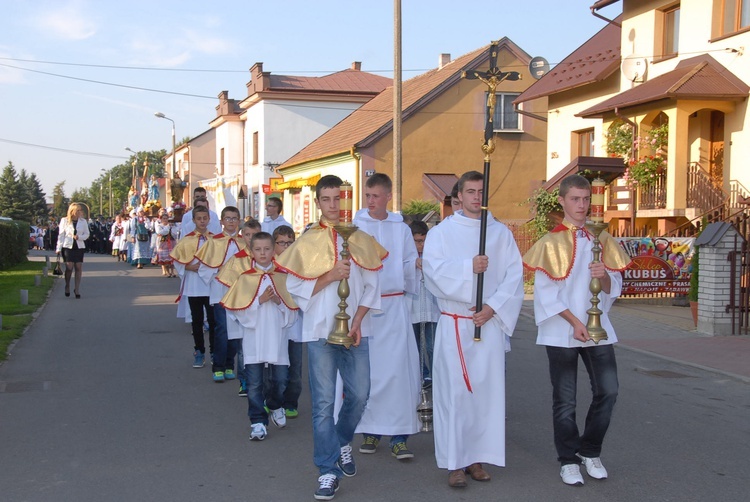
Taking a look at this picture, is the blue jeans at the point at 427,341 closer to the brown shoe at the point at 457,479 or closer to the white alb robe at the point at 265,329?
the white alb robe at the point at 265,329

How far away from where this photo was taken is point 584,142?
976 inches

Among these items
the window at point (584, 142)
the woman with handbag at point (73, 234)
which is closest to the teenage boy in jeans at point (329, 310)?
the woman with handbag at point (73, 234)

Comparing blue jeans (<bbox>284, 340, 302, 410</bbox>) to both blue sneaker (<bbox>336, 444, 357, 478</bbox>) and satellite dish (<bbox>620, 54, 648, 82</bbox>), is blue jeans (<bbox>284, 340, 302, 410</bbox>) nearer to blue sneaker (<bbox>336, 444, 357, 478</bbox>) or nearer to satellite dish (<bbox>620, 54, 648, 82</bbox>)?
blue sneaker (<bbox>336, 444, 357, 478</bbox>)

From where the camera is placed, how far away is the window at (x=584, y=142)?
24.5m

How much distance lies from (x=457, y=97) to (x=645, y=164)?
12.0 metres

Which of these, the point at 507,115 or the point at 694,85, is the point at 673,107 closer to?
the point at 694,85

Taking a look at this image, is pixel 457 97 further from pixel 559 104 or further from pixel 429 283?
pixel 429 283

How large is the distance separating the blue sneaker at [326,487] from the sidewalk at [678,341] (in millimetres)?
6146

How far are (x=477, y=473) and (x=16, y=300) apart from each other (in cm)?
1401

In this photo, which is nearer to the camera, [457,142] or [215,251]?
A: [215,251]

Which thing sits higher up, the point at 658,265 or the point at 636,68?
the point at 636,68

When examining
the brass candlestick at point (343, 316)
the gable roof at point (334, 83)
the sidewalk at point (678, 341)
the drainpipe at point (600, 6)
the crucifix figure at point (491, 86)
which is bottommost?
the sidewalk at point (678, 341)

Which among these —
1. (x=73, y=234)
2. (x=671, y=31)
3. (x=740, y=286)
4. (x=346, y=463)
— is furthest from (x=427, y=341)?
(x=671, y=31)

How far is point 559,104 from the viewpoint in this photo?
83.4 feet
